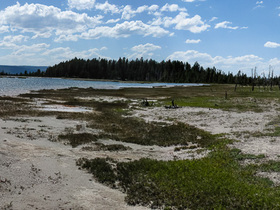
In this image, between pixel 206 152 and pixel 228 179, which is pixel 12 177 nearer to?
pixel 228 179

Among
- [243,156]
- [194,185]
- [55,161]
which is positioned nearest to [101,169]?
[55,161]

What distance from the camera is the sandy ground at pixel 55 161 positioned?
1099 cm

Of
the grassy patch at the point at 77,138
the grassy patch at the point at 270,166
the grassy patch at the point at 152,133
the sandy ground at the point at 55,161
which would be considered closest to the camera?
the sandy ground at the point at 55,161

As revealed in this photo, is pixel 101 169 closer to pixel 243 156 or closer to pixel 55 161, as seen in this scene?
pixel 55 161

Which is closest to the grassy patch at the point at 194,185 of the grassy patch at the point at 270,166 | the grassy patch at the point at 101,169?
the grassy patch at the point at 101,169

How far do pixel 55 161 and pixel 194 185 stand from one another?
8.63 m

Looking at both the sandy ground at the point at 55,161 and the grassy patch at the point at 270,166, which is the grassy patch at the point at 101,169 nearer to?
the sandy ground at the point at 55,161

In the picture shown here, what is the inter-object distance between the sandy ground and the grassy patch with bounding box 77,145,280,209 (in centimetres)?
108

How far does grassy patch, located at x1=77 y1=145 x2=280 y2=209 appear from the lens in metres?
11.0

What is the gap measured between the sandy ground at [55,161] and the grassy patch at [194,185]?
108 cm

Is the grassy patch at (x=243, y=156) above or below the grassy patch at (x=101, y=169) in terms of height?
above

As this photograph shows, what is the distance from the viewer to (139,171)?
48.2 ft

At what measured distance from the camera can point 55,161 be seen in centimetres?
1563

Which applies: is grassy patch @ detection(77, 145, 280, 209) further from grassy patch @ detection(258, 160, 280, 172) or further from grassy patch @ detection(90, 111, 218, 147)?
grassy patch @ detection(90, 111, 218, 147)
